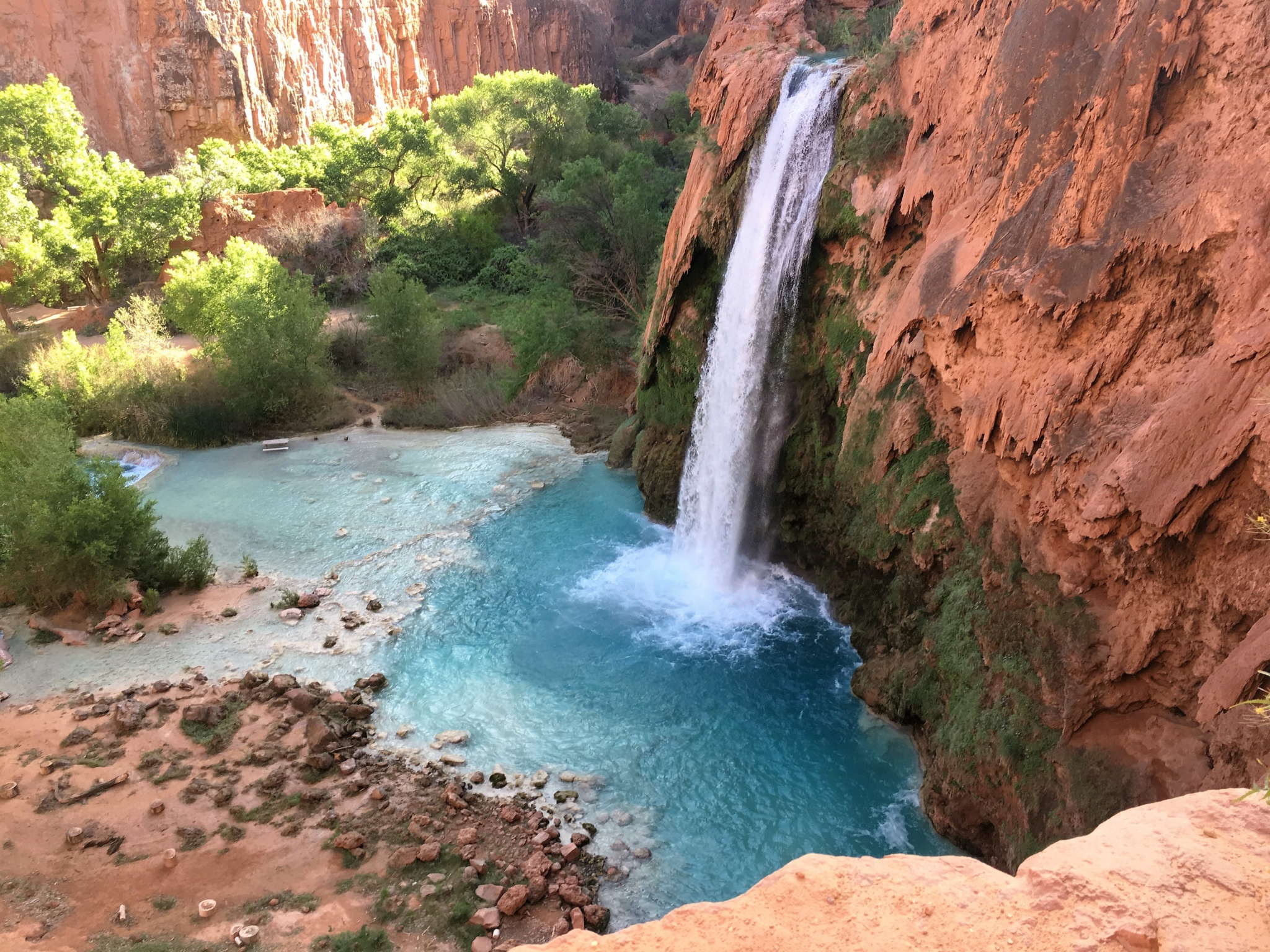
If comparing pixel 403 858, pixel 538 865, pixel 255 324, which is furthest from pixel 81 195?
pixel 538 865

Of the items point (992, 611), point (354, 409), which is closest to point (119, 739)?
point (992, 611)

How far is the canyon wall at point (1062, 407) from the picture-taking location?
6203 millimetres

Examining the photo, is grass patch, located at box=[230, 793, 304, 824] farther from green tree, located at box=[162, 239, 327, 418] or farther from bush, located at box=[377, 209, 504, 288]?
bush, located at box=[377, 209, 504, 288]

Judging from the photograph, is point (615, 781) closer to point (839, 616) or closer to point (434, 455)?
point (839, 616)

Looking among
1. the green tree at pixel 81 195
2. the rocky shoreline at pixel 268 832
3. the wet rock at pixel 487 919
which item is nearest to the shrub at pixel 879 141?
the rocky shoreline at pixel 268 832

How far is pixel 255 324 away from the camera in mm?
21266

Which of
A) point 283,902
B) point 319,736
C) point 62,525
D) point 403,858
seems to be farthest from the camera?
point 62,525

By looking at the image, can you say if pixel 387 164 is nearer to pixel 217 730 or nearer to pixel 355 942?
pixel 217 730

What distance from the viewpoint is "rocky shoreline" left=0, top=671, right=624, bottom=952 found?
24.1ft

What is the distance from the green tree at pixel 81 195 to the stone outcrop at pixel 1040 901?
3082cm

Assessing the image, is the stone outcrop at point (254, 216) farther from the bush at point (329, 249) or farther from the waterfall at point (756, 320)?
the waterfall at point (756, 320)

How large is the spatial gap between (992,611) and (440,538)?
1062cm

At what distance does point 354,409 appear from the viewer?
23.4m

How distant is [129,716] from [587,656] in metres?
6.09
